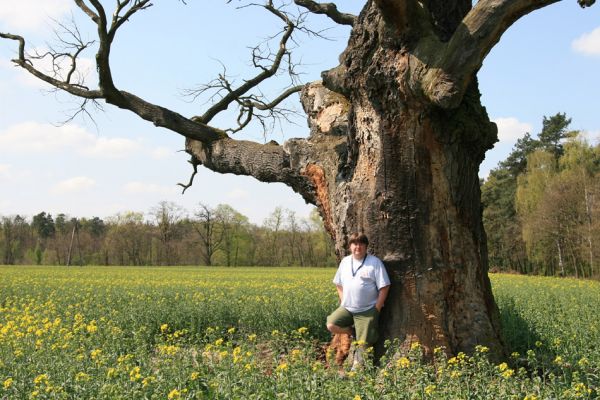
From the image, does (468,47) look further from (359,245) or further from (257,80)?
(257,80)

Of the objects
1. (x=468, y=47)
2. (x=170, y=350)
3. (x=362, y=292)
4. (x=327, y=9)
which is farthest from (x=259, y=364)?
(x=327, y=9)

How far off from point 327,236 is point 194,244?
61.5ft

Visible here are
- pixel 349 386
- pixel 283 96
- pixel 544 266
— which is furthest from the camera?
pixel 544 266

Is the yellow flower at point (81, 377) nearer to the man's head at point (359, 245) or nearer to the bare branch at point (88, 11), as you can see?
the man's head at point (359, 245)

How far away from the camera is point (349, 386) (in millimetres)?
4949

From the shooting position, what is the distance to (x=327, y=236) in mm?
76125

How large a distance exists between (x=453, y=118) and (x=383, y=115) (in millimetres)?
840

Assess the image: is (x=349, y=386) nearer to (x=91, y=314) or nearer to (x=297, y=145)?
(x=297, y=145)

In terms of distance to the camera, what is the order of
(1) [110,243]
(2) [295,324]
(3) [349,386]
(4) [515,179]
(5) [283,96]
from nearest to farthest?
(3) [349,386] → (2) [295,324] → (5) [283,96] → (4) [515,179] → (1) [110,243]

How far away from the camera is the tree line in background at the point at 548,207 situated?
43969 millimetres

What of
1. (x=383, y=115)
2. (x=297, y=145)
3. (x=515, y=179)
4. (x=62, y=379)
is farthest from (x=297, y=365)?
(x=515, y=179)

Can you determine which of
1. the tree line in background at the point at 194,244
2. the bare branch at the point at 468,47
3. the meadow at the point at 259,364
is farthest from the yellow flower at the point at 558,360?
the tree line in background at the point at 194,244

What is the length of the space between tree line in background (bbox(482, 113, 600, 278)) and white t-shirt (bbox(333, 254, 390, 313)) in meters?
32.5

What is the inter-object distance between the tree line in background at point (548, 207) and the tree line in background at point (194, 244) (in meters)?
27.4
